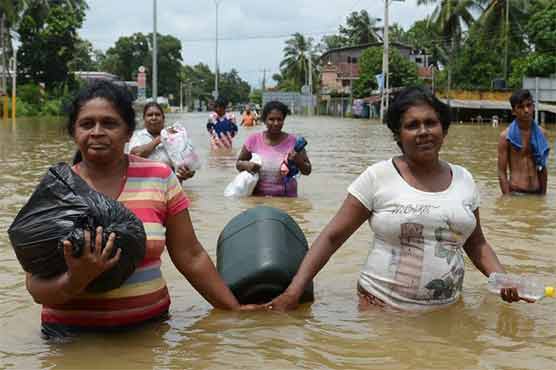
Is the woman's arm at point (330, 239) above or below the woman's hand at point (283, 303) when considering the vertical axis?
above

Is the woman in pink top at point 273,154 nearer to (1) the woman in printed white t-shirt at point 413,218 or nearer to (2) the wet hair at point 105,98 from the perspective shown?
(1) the woman in printed white t-shirt at point 413,218

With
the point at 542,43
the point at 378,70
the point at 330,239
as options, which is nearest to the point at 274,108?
the point at 330,239

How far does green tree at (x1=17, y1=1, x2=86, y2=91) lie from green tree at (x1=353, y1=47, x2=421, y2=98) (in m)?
20.6

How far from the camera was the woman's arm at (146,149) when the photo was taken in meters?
8.18

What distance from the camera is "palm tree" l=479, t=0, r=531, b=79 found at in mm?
Result: 45625

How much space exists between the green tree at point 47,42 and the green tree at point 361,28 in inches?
1380

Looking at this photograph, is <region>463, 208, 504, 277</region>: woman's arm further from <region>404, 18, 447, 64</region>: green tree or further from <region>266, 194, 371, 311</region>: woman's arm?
<region>404, 18, 447, 64</region>: green tree

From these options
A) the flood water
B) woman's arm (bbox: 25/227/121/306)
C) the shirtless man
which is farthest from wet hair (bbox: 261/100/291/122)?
woman's arm (bbox: 25/227/121/306)

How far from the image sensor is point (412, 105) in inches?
140

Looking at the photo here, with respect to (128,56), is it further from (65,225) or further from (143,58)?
(65,225)

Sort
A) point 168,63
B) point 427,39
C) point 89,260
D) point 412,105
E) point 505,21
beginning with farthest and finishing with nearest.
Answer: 1. point 168,63
2. point 427,39
3. point 505,21
4. point 412,105
5. point 89,260

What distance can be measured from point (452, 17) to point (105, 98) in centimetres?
4892

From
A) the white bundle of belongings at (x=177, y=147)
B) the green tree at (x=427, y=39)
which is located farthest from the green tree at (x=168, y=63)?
the white bundle of belongings at (x=177, y=147)

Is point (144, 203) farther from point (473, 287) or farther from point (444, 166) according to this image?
point (473, 287)
